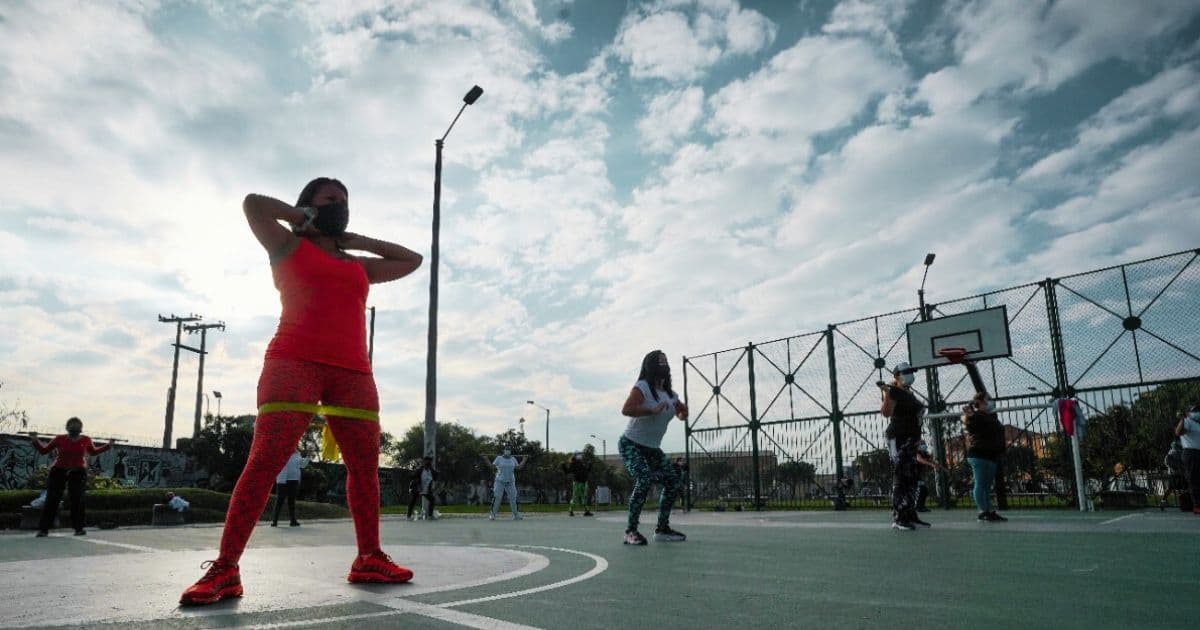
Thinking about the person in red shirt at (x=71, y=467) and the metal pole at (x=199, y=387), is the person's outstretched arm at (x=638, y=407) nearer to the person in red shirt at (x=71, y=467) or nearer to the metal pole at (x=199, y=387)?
the person in red shirt at (x=71, y=467)

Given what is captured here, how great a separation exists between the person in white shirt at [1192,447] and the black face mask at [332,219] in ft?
40.4

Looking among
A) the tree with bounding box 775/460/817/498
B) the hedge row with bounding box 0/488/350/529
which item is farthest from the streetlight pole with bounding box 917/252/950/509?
Answer: the hedge row with bounding box 0/488/350/529

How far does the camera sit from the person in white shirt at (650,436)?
261 inches

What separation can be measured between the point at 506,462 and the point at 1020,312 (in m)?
11.8

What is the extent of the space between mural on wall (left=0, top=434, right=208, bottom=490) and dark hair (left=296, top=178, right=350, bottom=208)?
96.8 feet

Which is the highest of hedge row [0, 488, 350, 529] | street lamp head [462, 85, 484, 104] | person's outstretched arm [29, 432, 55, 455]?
street lamp head [462, 85, 484, 104]

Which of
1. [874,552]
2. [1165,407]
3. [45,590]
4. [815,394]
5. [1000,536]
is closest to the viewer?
[45,590]

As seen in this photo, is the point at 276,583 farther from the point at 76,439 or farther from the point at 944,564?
the point at 76,439

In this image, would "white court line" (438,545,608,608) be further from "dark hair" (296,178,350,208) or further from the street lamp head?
the street lamp head

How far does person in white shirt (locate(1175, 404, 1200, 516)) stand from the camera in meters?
10.9

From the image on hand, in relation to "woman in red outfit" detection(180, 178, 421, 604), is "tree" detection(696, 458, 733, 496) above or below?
below

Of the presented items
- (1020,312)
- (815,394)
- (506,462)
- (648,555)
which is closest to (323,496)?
(506,462)

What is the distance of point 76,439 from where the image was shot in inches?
418

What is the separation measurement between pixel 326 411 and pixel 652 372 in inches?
146
